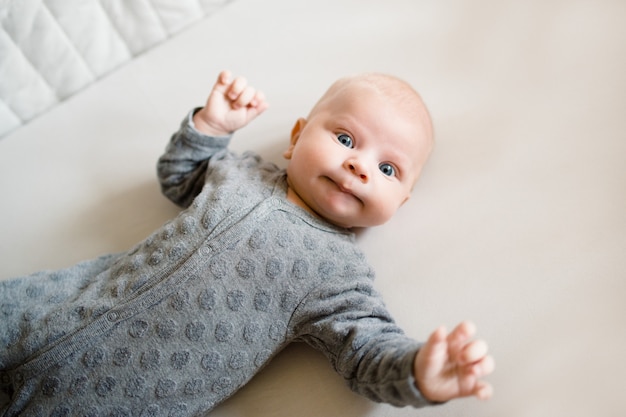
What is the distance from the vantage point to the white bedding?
1.14m

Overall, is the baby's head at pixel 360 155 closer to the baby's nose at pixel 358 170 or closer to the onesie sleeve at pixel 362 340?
the baby's nose at pixel 358 170

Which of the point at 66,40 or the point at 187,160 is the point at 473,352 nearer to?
the point at 187,160

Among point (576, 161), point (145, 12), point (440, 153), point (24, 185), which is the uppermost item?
point (145, 12)

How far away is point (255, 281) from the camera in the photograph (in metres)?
0.86

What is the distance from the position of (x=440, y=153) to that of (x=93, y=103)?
0.84m

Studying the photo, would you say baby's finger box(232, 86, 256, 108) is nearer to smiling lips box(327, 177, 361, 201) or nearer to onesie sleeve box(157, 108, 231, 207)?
onesie sleeve box(157, 108, 231, 207)

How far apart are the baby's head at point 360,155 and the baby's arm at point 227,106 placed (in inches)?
6.1

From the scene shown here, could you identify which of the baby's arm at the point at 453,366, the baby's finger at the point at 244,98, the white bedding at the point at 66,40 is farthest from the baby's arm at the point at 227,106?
the baby's arm at the point at 453,366

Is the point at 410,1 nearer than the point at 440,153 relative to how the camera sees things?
No

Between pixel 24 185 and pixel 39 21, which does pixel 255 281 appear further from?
pixel 39 21

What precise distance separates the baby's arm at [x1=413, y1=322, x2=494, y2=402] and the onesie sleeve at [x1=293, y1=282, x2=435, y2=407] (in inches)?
0.8

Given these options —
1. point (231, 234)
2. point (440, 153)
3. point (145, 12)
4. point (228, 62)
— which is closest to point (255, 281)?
point (231, 234)

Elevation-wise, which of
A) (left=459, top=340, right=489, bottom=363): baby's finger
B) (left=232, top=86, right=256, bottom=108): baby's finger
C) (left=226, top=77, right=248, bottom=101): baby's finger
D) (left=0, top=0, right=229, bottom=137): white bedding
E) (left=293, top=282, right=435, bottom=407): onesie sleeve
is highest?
(left=0, top=0, right=229, bottom=137): white bedding

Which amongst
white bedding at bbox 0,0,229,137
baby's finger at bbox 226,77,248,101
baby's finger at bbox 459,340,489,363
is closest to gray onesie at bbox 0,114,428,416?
baby's finger at bbox 459,340,489,363
